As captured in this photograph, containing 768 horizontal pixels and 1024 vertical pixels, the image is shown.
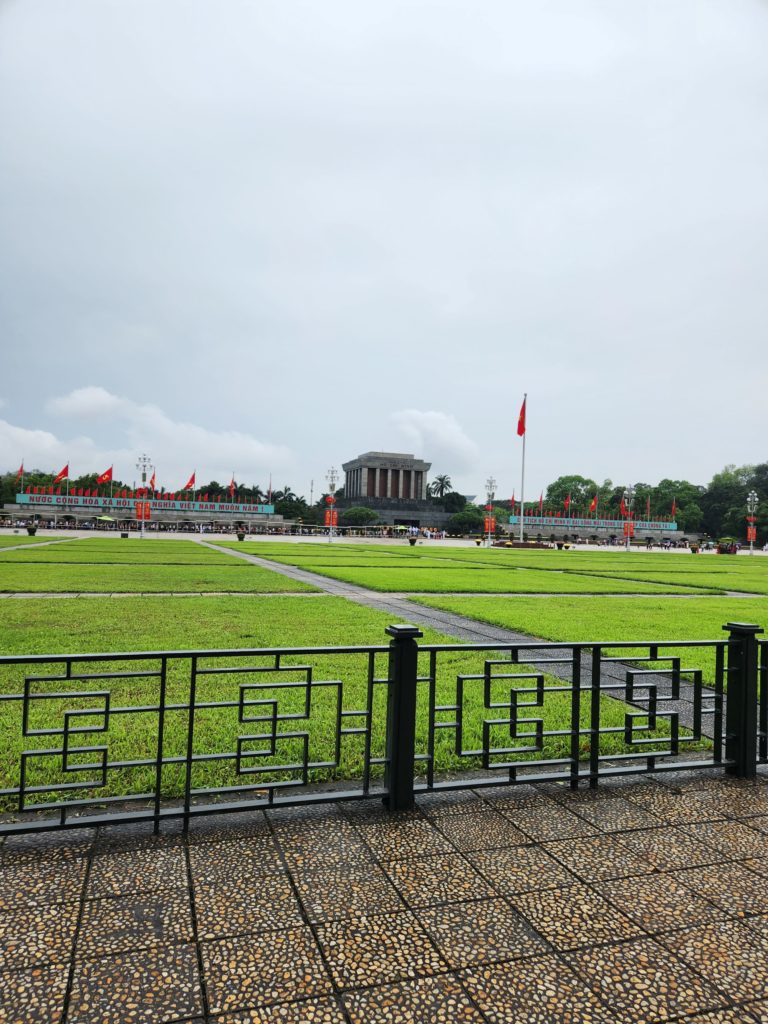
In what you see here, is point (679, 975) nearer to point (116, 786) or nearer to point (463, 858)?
point (463, 858)

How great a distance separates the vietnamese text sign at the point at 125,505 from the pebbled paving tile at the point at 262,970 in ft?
254

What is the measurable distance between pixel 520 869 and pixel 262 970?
1357mm

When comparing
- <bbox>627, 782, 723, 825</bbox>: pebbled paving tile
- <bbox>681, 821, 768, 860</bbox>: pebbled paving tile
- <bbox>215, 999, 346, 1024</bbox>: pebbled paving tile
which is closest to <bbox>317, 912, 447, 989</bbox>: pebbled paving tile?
<bbox>215, 999, 346, 1024</bbox>: pebbled paving tile

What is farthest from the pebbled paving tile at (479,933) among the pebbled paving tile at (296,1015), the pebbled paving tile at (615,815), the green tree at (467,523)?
the green tree at (467,523)

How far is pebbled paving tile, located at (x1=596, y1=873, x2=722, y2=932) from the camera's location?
8.79 feet

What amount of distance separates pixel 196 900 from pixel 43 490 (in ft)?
310

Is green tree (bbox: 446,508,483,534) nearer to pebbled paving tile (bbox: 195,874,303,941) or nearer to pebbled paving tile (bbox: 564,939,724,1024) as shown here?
pebbled paving tile (bbox: 195,874,303,941)

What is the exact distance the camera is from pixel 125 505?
85125mm

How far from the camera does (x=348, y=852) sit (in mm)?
3211

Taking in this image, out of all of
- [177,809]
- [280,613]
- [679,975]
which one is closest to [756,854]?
[679,975]

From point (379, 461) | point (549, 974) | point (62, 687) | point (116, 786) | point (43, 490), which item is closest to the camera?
point (549, 974)

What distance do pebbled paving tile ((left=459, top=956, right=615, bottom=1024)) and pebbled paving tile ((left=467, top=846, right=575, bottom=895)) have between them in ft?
1.74

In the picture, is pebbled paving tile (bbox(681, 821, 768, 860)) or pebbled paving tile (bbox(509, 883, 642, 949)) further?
pebbled paving tile (bbox(681, 821, 768, 860))

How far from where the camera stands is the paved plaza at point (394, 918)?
2.17 metres
